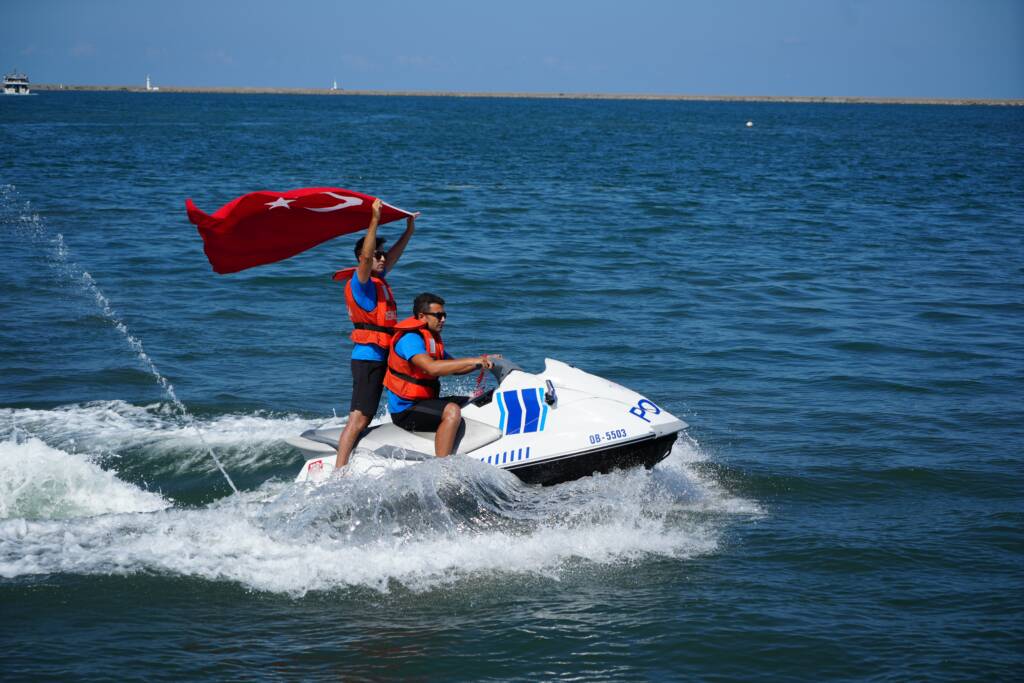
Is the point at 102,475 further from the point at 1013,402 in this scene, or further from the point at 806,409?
the point at 1013,402

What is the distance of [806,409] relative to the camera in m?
10.5

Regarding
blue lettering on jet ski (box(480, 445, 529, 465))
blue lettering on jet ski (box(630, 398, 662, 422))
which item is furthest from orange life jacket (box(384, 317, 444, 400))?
blue lettering on jet ski (box(630, 398, 662, 422))

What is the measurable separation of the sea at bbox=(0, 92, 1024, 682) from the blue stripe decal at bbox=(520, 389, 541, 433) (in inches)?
16.8

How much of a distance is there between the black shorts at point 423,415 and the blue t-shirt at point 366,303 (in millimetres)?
398

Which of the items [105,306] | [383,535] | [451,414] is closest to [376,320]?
[451,414]

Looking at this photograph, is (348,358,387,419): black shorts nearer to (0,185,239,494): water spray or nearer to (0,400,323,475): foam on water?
(0,185,239,494): water spray

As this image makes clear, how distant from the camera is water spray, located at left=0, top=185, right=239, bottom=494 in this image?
9812mm

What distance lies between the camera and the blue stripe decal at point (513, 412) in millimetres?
7230

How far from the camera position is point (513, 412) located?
7246mm

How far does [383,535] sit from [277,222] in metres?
2.45

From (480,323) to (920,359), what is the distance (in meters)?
5.35

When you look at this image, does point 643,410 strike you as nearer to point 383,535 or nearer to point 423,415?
point 423,415

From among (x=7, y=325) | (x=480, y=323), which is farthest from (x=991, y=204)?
(x=7, y=325)

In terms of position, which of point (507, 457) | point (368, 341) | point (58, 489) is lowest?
point (58, 489)
